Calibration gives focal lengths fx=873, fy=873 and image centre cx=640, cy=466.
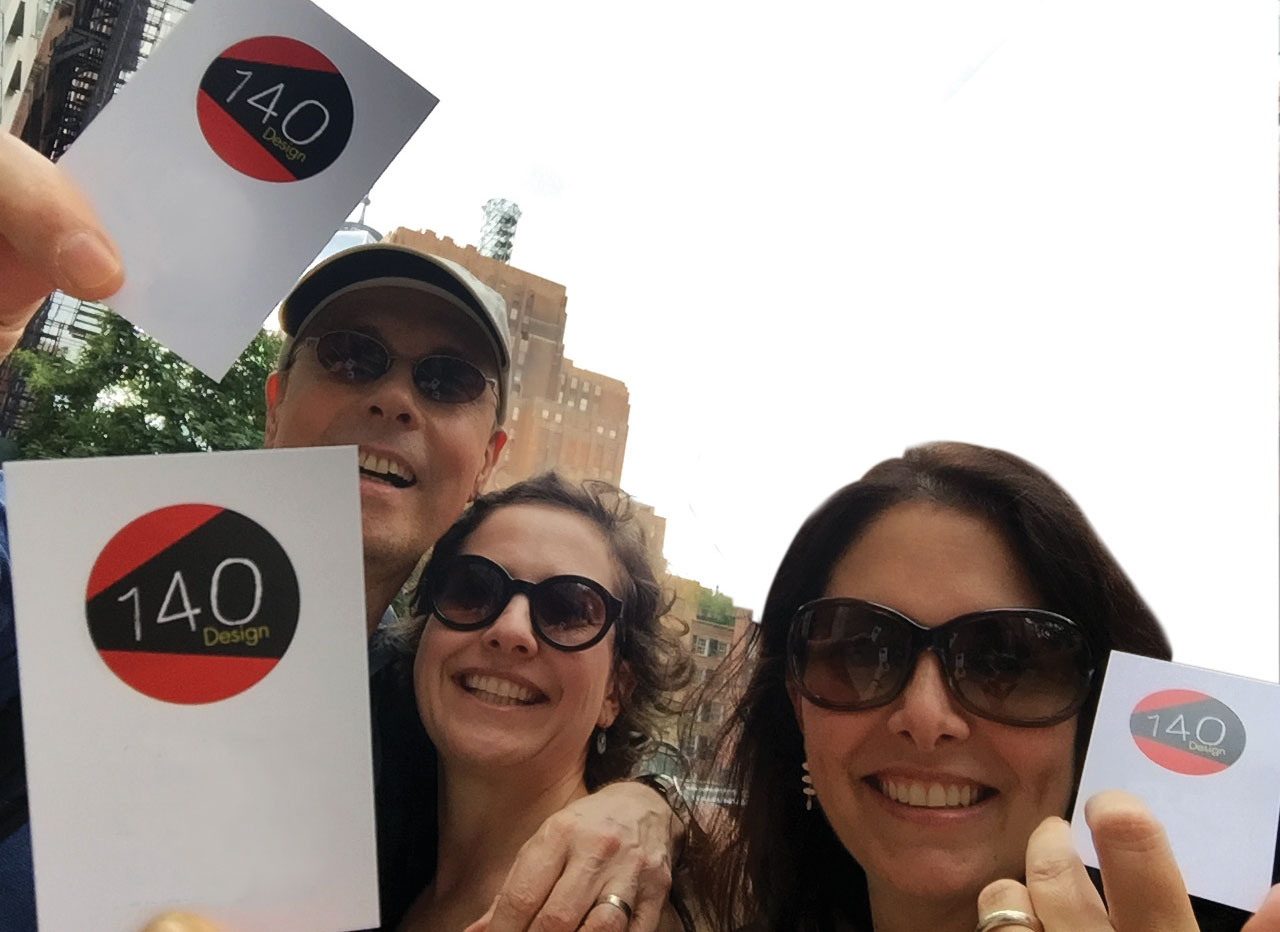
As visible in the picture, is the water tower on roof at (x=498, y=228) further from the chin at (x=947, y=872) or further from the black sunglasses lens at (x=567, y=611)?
the chin at (x=947, y=872)

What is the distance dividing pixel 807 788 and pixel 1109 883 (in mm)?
331

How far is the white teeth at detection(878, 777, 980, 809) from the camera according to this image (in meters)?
0.79

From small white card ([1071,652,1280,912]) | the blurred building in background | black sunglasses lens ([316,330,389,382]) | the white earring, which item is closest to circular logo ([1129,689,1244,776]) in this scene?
small white card ([1071,652,1280,912])

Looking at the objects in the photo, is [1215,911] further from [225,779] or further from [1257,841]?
[225,779]

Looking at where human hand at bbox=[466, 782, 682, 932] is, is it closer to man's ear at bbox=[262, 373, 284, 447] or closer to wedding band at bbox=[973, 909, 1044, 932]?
wedding band at bbox=[973, 909, 1044, 932]

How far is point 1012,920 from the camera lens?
622 millimetres

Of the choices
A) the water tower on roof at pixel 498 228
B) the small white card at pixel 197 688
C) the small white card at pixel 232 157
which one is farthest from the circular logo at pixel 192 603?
the water tower on roof at pixel 498 228


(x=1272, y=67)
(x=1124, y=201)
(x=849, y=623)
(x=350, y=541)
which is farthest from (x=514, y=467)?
(x=1272, y=67)

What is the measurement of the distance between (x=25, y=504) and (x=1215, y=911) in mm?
1019

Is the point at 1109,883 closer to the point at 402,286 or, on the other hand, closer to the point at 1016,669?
the point at 1016,669

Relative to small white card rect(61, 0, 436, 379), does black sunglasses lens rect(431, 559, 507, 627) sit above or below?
below

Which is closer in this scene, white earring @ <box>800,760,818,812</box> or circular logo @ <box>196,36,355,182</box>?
circular logo @ <box>196,36,355,182</box>

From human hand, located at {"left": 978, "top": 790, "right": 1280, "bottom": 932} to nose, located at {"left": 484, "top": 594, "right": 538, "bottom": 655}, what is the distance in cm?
42

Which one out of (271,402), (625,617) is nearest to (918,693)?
(625,617)
